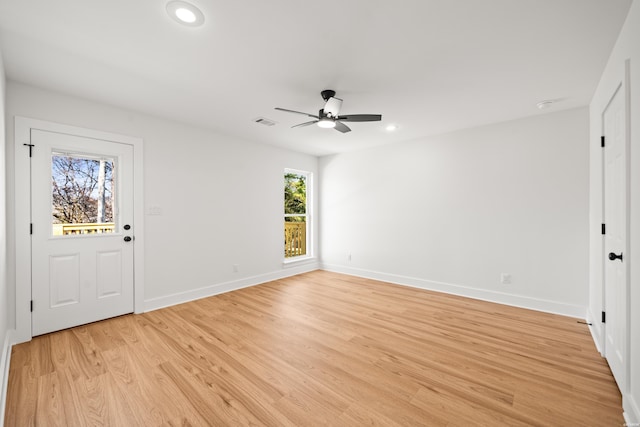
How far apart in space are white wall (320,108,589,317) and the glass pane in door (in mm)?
3876

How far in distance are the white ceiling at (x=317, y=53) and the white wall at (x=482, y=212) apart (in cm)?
61

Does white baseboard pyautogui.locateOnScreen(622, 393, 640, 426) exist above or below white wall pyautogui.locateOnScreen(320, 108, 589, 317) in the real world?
below

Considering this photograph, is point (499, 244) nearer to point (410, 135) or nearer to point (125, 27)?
point (410, 135)

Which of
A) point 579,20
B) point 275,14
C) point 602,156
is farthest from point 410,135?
point 275,14

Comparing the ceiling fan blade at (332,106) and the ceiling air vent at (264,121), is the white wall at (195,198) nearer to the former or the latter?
the ceiling air vent at (264,121)

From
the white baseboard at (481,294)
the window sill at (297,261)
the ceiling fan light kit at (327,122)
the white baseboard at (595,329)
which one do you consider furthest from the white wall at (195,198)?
the white baseboard at (595,329)

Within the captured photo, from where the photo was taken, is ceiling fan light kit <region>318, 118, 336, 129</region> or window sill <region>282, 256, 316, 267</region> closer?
ceiling fan light kit <region>318, 118, 336, 129</region>

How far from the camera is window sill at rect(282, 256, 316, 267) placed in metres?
5.48

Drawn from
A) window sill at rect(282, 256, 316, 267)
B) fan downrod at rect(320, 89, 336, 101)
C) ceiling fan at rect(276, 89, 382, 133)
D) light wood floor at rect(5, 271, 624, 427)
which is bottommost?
light wood floor at rect(5, 271, 624, 427)

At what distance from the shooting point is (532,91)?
2.91 m

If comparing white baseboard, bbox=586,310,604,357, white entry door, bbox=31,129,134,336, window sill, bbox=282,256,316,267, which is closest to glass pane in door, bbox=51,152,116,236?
white entry door, bbox=31,129,134,336

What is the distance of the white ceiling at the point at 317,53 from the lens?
5.82 feet

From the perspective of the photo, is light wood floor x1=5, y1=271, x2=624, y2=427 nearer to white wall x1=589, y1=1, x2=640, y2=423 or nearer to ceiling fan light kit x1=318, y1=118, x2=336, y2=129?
white wall x1=589, y1=1, x2=640, y2=423

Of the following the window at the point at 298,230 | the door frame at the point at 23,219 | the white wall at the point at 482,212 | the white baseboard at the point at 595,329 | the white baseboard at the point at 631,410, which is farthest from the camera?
the window at the point at 298,230
